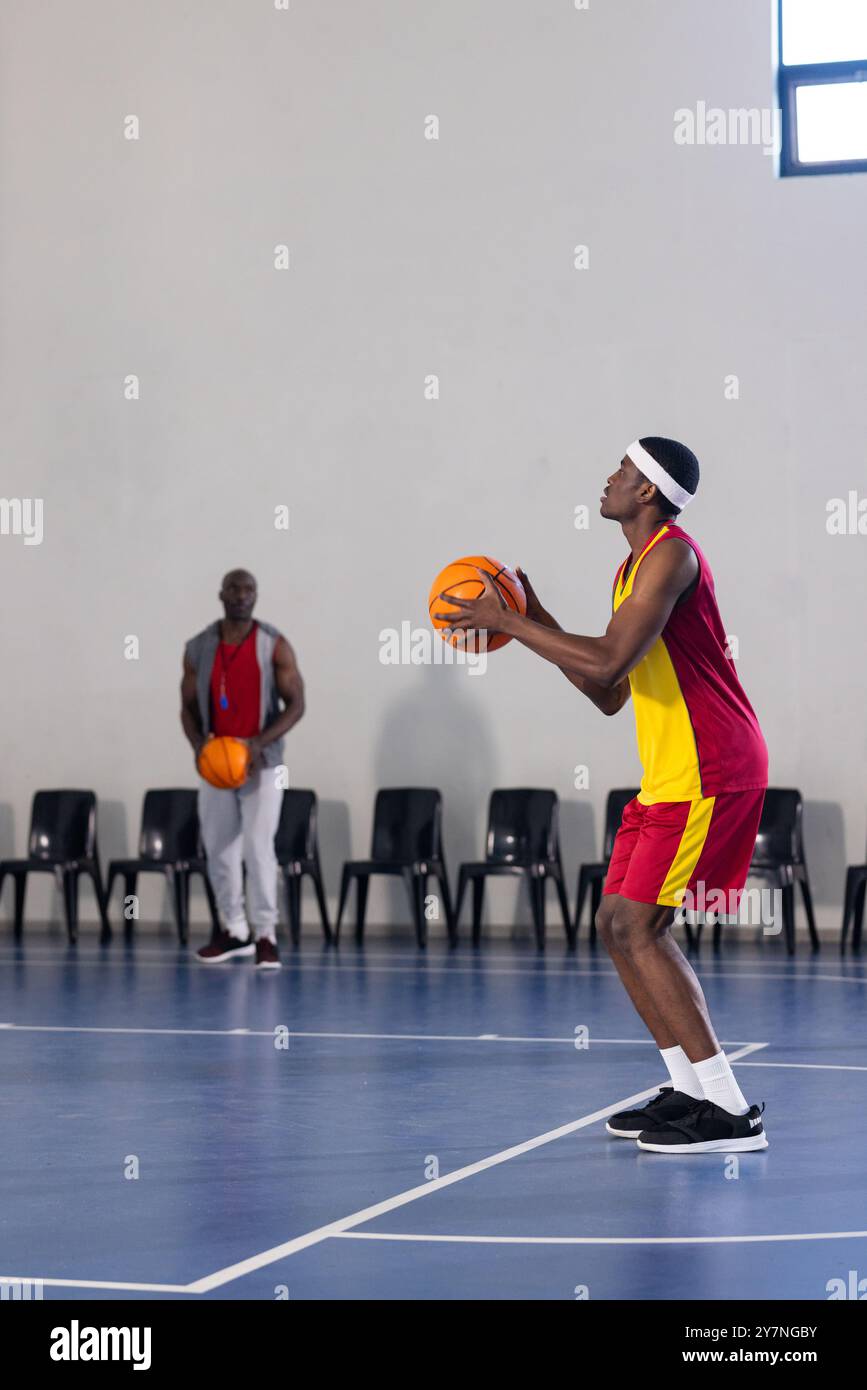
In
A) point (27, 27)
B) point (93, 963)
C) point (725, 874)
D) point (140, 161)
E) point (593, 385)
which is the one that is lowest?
point (93, 963)

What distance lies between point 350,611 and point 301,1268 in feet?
27.8

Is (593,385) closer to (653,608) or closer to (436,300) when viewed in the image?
(436,300)

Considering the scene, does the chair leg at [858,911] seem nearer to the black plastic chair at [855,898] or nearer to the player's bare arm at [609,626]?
the black plastic chair at [855,898]

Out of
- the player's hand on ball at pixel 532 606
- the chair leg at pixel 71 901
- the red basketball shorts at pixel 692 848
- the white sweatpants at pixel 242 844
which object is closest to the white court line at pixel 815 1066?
the red basketball shorts at pixel 692 848

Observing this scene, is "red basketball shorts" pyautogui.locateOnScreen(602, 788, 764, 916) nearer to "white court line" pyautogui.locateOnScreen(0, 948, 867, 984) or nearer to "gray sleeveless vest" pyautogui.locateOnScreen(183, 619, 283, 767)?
"white court line" pyautogui.locateOnScreen(0, 948, 867, 984)

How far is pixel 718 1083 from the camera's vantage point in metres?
4.61

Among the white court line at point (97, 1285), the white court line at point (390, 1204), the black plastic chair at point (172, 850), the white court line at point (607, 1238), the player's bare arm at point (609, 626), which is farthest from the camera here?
the black plastic chair at point (172, 850)

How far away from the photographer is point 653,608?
14.6 ft

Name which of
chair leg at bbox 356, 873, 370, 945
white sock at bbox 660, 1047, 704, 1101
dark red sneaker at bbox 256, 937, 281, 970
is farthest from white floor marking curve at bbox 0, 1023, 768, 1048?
chair leg at bbox 356, 873, 370, 945

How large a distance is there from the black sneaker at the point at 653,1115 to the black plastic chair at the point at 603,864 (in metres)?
5.68

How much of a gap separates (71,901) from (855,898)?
474 centimetres

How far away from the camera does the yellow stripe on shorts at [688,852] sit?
4547 mm

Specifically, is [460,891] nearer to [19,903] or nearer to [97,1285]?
[19,903]

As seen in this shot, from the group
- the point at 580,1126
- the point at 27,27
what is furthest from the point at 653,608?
the point at 27,27
